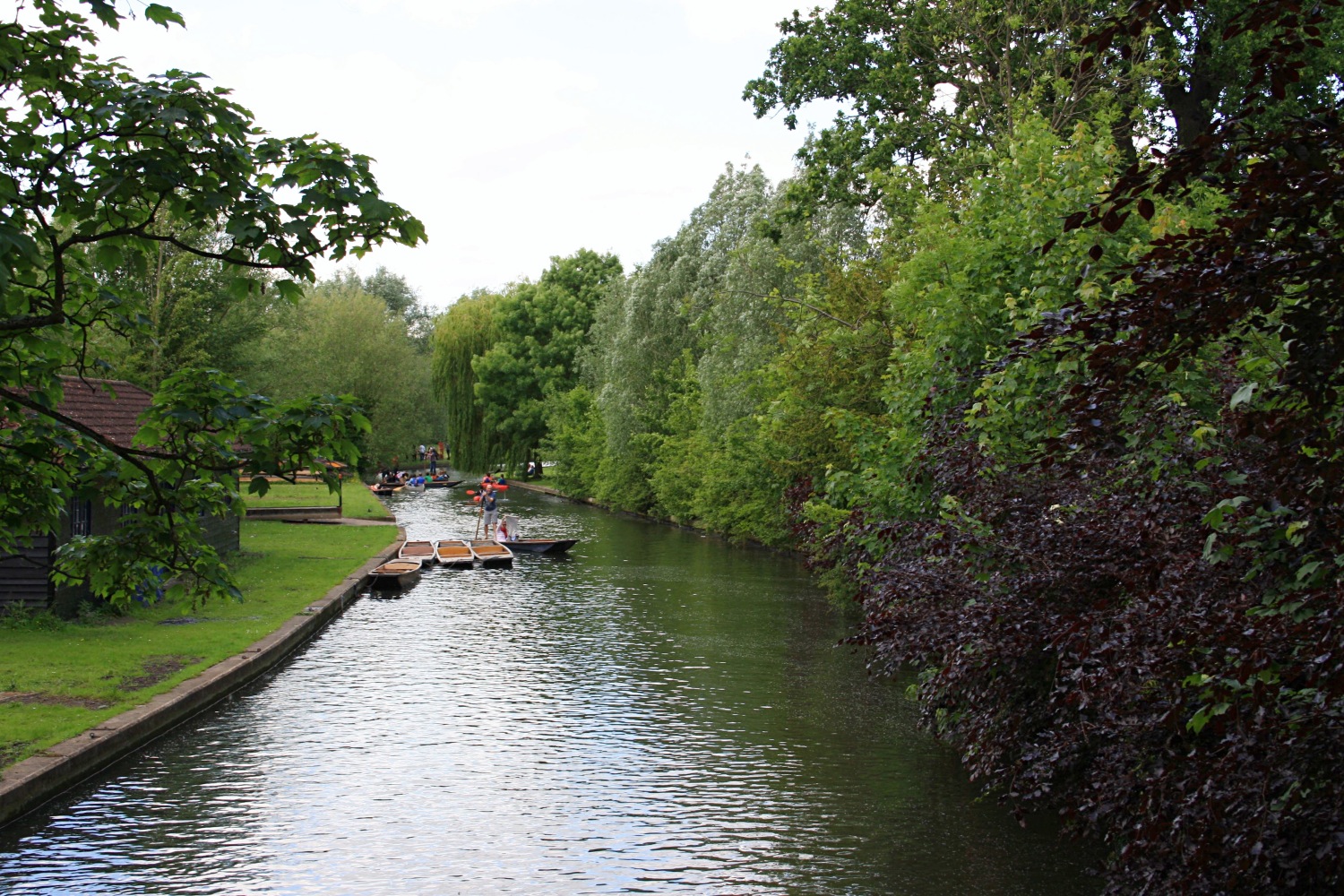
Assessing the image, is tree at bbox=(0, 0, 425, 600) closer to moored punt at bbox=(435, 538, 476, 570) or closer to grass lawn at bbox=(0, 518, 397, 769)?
grass lawn at bbox=(0, 518, 397, 769)

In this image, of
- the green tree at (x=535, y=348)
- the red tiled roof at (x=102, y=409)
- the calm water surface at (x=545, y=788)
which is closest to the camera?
the calm water surface at (x=545, y=788)

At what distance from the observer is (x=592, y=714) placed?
15133 millimetres

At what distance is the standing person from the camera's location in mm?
36625

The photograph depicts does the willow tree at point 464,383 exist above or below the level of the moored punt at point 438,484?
above

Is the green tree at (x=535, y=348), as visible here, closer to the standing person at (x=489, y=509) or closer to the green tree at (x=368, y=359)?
the green tree at (x=368, y=359)

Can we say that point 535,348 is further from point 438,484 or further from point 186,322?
point 186,322

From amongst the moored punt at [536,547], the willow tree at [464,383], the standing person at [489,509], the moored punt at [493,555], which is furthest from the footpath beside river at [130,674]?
the willow tree at [464,383]

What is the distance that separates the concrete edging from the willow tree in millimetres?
54073

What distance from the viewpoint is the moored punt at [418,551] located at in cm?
3108

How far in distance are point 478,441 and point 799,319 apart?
47845 mm

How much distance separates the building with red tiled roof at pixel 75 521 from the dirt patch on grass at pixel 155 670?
1.42 m

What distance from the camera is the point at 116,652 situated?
16.2 m

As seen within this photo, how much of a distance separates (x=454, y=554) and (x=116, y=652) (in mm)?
15859

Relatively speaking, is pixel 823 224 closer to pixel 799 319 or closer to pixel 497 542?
pixel 799 319
